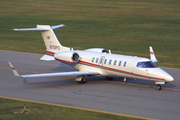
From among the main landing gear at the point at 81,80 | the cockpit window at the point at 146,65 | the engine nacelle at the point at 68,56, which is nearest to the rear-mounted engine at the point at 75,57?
the engine nacelle at the point at 68,56

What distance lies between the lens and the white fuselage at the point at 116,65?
2167cm

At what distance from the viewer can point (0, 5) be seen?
7906cm

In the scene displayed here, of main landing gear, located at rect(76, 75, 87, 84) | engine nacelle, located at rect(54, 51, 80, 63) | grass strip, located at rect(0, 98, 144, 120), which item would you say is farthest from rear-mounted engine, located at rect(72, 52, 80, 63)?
grass strip, located at rect(0, 98, 144, 120)

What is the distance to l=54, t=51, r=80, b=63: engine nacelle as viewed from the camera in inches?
976

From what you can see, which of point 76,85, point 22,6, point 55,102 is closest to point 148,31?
point 76,85

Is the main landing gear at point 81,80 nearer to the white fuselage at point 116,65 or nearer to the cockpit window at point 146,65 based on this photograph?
the white fuselage at point 116,65

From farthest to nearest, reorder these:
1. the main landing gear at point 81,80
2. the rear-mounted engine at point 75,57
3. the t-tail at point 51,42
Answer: the t-tail at point 51,42
the rear-mounted engine at point 75,57
the main landing gear at point 81,80

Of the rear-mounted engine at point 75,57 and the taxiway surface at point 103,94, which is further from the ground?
the rear-mounted engine at point 75,57

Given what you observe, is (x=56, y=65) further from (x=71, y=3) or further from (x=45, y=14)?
(x=71, y=3)

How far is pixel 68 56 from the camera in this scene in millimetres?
24781

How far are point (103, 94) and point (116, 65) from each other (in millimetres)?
2774

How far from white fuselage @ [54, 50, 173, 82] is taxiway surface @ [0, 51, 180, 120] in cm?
107

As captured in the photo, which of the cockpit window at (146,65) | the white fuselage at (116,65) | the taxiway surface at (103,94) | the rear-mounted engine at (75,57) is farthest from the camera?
the rear-mounted engine at (75,57)

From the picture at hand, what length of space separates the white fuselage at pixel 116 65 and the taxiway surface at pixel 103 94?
1.07m
